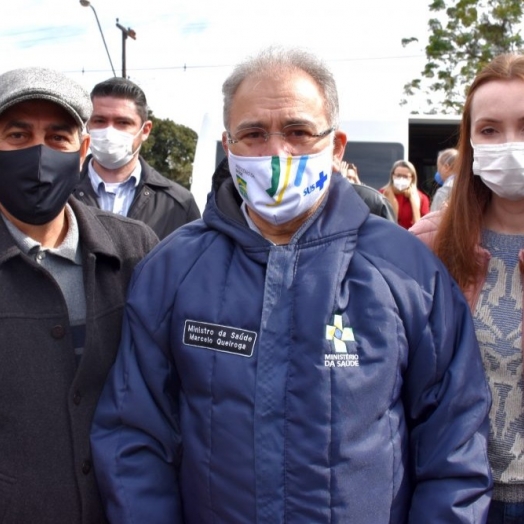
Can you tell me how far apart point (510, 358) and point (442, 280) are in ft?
1.16

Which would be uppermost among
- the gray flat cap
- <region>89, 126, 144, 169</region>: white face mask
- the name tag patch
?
<region>89, 126, 144, 169</region>: white face mask

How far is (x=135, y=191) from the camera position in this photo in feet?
14.1

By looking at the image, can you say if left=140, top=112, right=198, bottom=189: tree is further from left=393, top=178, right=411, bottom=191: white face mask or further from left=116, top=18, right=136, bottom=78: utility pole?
left=393, top=178, right=411, bottom=191: white face mask

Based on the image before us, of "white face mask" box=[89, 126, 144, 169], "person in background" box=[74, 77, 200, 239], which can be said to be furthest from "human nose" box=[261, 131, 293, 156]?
"white face mask" box=[89, 126, 144, 169]

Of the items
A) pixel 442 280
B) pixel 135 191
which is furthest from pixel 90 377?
pixel 135 191

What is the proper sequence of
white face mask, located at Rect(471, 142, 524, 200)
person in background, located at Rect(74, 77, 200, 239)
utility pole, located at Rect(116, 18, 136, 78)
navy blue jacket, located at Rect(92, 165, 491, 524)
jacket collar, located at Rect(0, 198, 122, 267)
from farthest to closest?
utility pole, located at Rect(116, 18, 136, 78)
person in background, located at Rect(74, 77, 200, 239)
white face mask, located at Rect(471, 142, 524, 200)
jacket collar, located at Rect(0, 198, 122, 267)
navy blue jacket, located at Rect(92, 165, 491, 524)

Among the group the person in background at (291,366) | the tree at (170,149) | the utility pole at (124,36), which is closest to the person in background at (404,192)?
the person in background at (291,366)

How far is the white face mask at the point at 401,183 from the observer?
294 inches

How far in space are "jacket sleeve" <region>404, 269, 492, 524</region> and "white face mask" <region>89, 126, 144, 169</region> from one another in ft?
9.39

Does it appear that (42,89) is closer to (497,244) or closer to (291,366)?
(291,366)

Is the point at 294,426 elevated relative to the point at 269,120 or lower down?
lower down

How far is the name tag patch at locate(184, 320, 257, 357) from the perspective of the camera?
5.97 feet

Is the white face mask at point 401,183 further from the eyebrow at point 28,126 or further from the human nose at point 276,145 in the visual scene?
the eyebrow at point 28,126

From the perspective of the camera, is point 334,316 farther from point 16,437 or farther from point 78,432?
point 16,437
